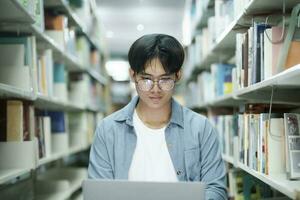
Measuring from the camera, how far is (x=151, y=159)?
1.75m

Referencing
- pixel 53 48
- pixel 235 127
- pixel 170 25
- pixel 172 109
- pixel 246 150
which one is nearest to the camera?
pixel 172 109

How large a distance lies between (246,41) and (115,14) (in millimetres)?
4885

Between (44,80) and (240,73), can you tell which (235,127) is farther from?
(44,80)

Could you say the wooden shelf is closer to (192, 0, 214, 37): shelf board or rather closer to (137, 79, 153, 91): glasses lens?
(137, 79, 153, 91): glasses lens

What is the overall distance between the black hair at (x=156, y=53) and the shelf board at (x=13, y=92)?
534 mm

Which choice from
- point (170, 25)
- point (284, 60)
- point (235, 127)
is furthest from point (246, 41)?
point (170, 25)

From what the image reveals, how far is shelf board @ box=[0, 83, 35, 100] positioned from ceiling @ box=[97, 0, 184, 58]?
3870 millimetres

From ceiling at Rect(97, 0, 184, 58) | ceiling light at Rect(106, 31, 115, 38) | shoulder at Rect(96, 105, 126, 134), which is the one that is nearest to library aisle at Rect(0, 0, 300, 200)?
shoulder at Rect(96, 105, 126, 134)

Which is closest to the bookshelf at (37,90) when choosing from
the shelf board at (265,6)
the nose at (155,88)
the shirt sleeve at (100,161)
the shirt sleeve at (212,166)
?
the shirt sleeve at (100,161)

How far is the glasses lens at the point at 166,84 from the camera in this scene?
176 cm

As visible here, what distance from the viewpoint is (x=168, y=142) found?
1772 millimetres

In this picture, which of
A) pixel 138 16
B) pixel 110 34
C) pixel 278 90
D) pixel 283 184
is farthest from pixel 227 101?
pixel 110 34

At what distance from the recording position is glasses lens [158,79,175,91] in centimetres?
176

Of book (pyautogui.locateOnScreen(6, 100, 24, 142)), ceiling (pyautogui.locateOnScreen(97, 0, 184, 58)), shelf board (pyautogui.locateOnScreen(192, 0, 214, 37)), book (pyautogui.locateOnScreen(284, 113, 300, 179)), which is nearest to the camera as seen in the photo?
book (pyautogui.locateOnScreen(284, 113, 300, 179))
